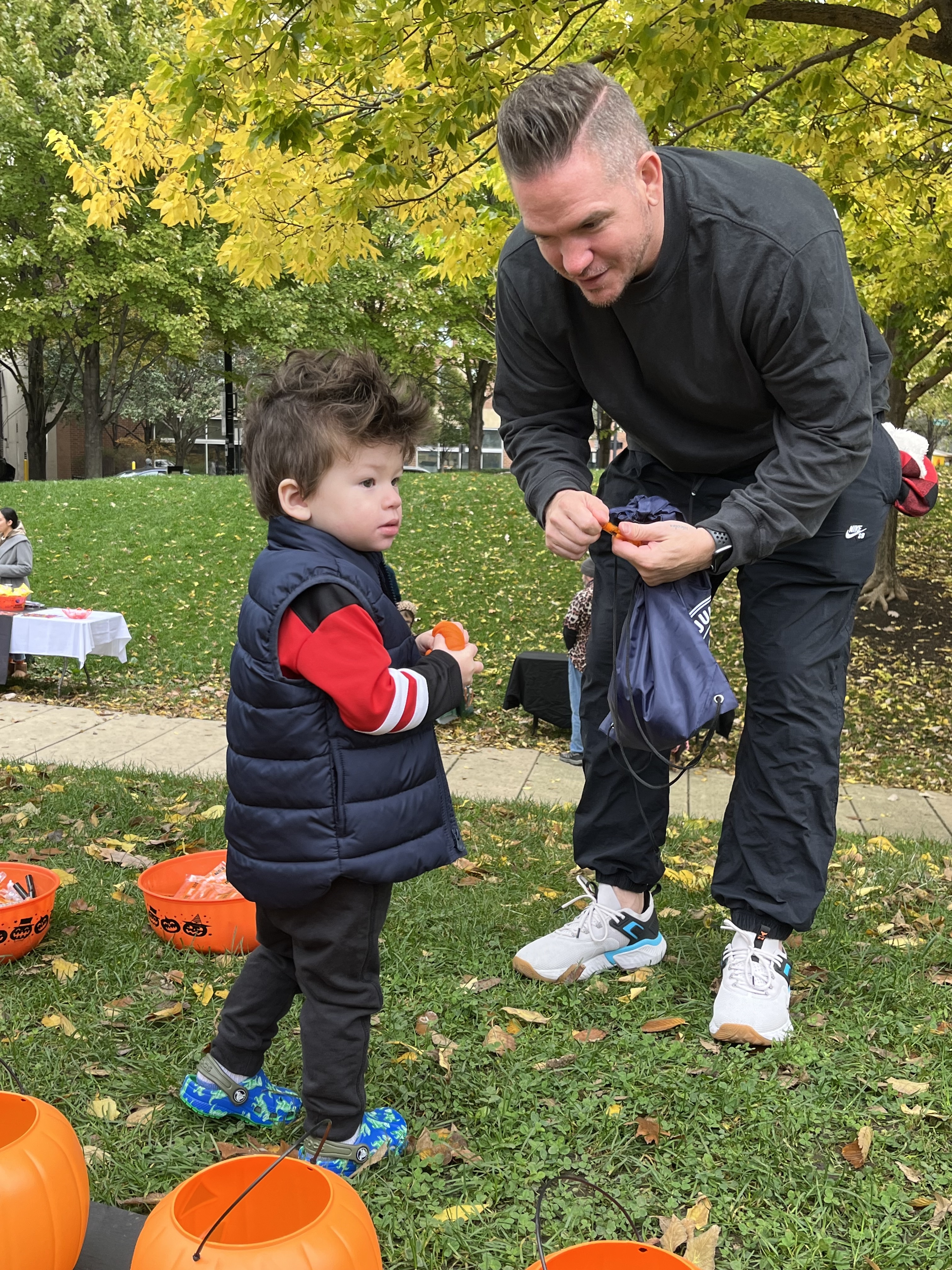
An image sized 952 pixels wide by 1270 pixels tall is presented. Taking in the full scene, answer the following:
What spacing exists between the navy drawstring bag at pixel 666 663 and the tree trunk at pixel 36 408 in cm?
2594

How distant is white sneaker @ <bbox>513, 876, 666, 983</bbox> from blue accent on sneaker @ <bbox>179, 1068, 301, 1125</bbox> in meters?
0.92

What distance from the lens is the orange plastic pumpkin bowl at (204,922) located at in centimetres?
320

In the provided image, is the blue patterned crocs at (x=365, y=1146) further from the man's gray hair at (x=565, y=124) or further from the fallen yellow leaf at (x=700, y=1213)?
the man's gray hair at (x=565, y=124)

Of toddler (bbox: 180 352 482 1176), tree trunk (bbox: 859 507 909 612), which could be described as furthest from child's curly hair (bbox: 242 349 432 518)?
tree trunk (bbox: 859 507 909 612)

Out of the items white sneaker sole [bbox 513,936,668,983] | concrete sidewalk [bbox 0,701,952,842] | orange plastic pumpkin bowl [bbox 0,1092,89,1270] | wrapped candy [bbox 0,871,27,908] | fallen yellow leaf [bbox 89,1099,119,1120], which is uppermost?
orange plastic pumpkin bowl [bbox 0,1092,89,1270]

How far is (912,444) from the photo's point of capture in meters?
3.27

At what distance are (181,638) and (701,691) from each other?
890cm

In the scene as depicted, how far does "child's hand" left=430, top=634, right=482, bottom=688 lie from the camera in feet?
7.58

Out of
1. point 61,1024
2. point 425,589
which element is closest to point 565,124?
point 61,1024

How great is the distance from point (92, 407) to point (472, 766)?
21403 millimetres

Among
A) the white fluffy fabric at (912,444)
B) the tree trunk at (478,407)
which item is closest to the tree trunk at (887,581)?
the white fluffy fabric at (912,444)

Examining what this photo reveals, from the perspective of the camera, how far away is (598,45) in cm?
979

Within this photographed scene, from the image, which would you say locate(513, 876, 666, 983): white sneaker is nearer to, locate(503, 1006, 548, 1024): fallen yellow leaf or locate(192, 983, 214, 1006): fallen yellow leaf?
locate(503, 1006, 548, 1024): fallen yellow leaf

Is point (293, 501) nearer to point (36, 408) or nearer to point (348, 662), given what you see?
point (348, 662)
